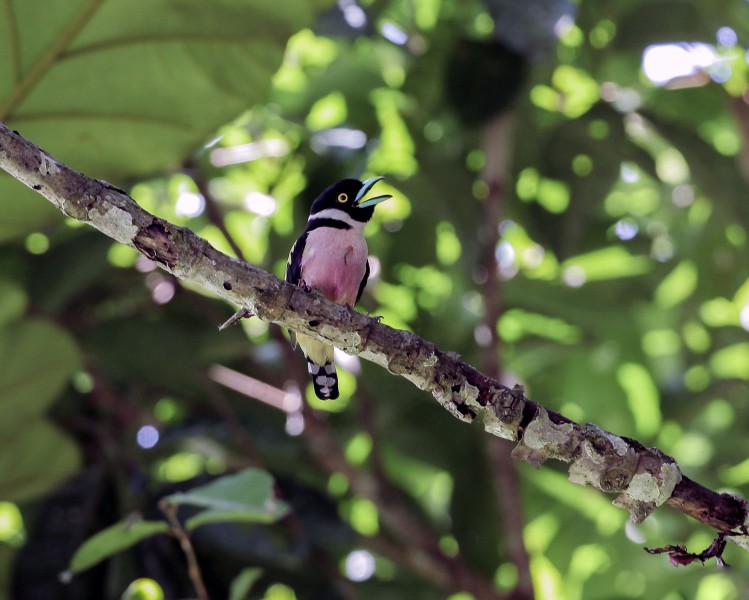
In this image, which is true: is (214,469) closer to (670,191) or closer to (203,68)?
(203,68)

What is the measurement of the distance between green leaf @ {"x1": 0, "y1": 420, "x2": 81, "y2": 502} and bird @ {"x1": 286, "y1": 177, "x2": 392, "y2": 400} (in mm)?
1112

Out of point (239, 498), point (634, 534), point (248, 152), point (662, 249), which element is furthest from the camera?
point (662, 249)

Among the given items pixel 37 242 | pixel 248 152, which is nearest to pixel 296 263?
pixel 248 152

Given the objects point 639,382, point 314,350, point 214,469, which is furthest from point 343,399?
point 639,382

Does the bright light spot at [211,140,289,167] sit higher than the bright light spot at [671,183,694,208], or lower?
higher

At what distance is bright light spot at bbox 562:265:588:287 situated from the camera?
4613 mm

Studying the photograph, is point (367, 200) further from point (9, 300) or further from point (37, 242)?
point (37, 242)

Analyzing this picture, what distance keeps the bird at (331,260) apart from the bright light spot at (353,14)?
65cm

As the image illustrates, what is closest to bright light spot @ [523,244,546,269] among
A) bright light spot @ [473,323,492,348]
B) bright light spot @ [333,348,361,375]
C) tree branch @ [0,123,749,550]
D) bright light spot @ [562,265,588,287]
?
bright light spot @ [562,265,588,287]

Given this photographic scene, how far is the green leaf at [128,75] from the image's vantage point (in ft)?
10.4

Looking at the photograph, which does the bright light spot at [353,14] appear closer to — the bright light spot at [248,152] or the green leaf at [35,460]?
the bright light spot at [248,152]

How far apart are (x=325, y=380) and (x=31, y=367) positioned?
45.0 inches

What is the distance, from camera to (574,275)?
4.77m

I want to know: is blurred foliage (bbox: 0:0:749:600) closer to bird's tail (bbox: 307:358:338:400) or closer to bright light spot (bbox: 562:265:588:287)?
bright light spot (bbox: 562:265:588:287)
